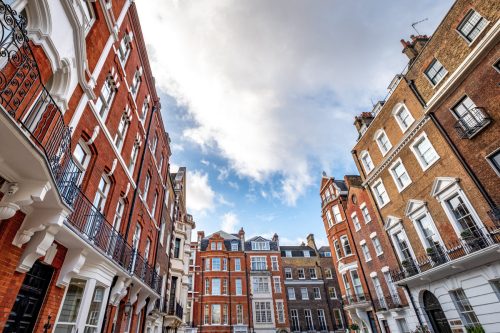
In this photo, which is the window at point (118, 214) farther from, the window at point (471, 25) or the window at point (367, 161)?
the window at point (367, 161)

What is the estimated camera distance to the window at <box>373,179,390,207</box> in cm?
1958

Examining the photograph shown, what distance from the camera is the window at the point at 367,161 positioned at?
21.4 metres

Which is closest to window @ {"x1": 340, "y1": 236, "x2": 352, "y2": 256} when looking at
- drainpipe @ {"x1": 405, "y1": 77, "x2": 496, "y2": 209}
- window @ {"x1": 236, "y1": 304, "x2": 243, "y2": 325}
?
drainpipe @ {"x1": 405, "y1": 77, "x2": 496, "y2": 209}

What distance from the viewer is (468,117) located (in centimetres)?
1277

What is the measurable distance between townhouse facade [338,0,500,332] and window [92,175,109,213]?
15.8 meters

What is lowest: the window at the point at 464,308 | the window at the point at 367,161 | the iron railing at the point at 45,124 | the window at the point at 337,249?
the window at the point at 464,308

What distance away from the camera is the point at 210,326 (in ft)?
116

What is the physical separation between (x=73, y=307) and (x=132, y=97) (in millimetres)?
9186

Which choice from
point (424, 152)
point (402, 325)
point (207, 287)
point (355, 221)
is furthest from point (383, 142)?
point (207, 287)

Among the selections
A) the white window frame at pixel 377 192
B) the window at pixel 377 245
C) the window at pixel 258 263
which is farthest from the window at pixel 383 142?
the window at pixel 258 263

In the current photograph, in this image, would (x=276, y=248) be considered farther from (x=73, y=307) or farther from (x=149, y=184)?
(x=73, y=307)

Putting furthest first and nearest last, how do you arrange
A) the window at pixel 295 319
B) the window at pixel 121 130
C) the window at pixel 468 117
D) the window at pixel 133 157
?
the window at pixel 295 319 → the window at pixel 133 157 → the window at pixel 468 117 → the window at pixel 121 130

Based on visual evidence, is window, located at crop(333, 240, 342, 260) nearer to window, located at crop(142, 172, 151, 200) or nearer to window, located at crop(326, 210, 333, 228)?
window, located at crop(326, 210, 333, 228)

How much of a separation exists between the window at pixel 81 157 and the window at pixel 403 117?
59.3 feet
